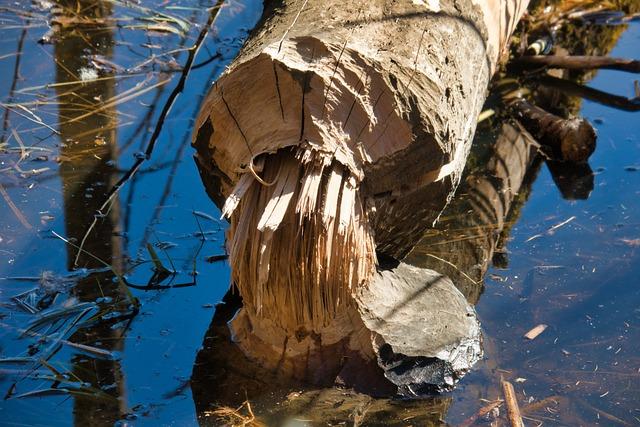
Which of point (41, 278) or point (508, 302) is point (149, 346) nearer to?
point (41, 278)

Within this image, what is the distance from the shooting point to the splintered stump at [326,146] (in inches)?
96.0

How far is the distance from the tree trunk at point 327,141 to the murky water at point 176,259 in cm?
35

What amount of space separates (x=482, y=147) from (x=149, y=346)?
6.87 ft

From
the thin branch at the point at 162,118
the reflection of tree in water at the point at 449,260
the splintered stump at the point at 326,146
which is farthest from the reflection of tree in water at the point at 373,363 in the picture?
the thin branch at the point at 162,118

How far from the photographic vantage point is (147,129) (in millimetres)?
4035

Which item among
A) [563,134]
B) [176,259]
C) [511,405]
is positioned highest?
[563,134]

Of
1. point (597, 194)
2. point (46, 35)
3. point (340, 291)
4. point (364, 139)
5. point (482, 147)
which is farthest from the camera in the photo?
point (46, 35)

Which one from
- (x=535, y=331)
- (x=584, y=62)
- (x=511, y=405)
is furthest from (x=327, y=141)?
(x=584, y=62)

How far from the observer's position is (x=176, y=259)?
10.7 ft

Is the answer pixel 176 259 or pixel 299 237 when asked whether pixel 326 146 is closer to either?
pixel 299 237

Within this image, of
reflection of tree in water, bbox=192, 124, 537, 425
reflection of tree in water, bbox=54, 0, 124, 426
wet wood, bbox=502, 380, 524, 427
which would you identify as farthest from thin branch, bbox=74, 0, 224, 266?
wet wood, bbox=502, 380, 524, 427

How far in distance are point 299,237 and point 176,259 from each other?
2.77 feet

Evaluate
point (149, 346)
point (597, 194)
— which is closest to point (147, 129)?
point (149, 346)

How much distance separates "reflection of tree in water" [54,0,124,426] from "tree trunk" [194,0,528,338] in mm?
508
